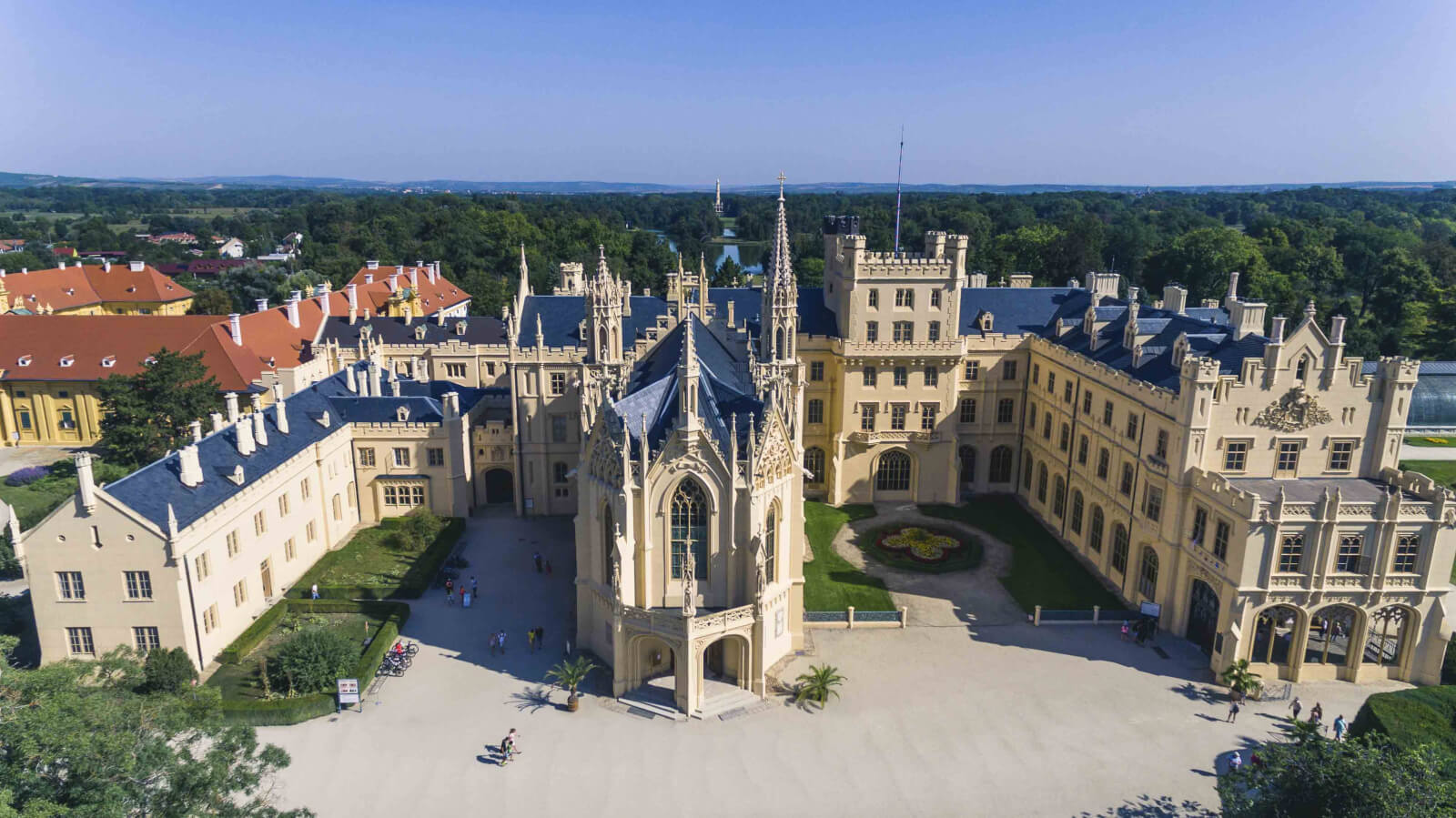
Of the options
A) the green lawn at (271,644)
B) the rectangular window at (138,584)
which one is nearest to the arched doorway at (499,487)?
the green lawn at (271,644)

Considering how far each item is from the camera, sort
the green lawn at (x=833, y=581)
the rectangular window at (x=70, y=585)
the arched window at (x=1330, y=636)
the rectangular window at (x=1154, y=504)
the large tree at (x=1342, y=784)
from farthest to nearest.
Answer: the green lawn at (x=833, y=581), the rectangular window at (x=1154, y=504), the arched window at (x=1330, y=636), the rectangular window at (x=70, y=585), the large tree at (x=1342, y=784)

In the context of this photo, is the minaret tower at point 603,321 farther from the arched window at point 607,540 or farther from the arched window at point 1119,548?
the arched window at point 1119,548

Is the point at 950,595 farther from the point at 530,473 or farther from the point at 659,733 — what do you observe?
the point at 530,473

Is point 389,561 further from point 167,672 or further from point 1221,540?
point 1221,540

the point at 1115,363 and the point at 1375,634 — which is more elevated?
the point at 1115,363

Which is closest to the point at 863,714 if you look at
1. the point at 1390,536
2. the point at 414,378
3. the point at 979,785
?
the point at 979,785

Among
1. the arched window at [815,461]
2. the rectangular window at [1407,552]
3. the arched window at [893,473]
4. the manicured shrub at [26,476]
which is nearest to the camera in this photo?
the rectangular window at [1407,552]
